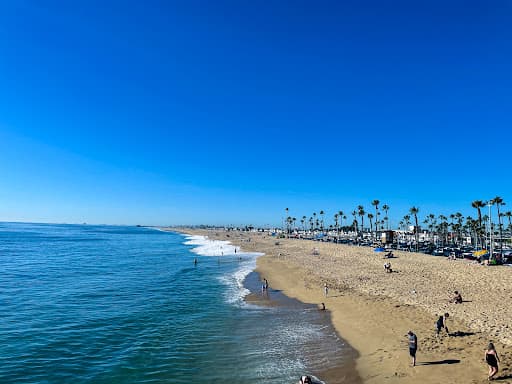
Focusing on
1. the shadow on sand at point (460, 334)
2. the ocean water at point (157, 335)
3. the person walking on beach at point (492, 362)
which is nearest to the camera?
the person walking on beach at point (492, 362)

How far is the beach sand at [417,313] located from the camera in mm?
14375

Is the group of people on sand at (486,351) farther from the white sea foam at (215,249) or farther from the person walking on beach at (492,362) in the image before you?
the white sea foam at (215,249)

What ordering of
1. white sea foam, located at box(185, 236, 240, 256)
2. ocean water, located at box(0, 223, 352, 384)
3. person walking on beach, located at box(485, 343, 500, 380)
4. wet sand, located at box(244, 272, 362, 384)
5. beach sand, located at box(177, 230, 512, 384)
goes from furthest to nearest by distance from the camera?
1. white sea foam, located at box(185, 236, 240, 256)
2. ocean water, located at box(0, 223, 352, 384)
3. wet sand, located at box(244, 272, 362, 384)
4. beach sand, located at box(177, 230, 512, 384)
5. person walking on beach, located at box(485, 343, 500, 380)

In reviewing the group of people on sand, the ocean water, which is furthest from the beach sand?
the ocean water

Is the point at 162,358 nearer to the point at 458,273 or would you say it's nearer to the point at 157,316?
the point at 157,316

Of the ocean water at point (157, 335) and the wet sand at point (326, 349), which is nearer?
the wet sand at point (326, 349)

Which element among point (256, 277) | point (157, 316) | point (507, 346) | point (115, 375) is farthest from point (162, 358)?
point (256, 277)

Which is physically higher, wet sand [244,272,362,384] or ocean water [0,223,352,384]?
wet sand [244,272,362,384]

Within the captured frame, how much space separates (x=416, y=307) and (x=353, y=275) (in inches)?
597

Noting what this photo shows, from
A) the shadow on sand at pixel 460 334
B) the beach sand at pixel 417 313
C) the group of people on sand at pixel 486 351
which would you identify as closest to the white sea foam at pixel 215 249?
the beach sand at pixel 417 313

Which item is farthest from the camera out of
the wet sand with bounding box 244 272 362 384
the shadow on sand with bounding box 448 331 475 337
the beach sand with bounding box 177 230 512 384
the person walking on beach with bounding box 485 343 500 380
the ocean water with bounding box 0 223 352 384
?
the shadow on sand with bounding box 448 331 475 337

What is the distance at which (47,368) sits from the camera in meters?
16.2

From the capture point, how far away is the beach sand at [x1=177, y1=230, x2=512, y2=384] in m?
14.4

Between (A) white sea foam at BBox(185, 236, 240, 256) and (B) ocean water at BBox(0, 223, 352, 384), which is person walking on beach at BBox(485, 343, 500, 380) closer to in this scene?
(B) ocean water at BBox(0, 223, 352, 384)
